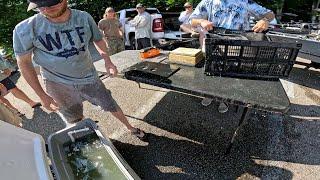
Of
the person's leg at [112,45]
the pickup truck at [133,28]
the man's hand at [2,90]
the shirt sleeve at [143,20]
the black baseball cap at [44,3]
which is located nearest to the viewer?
the black baseball cap at [44,3]

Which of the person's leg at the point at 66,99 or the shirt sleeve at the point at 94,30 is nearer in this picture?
the shirt sleeve at the point at 94,30

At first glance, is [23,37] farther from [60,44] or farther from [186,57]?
[186,57]

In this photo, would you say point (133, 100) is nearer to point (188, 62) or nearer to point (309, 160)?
point (188, 62)

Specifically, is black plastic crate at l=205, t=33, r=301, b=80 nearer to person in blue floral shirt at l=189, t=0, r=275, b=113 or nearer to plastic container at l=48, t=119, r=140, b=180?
person in blue floral shirt at l=189, t=0, r=275, b=113

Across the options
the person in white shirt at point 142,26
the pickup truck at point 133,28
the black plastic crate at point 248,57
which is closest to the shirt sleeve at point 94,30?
the black plastic crate at point 248,57

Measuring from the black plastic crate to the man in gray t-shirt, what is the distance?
1.15m

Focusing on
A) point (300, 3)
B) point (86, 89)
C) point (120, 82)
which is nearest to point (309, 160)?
point (86, 89)

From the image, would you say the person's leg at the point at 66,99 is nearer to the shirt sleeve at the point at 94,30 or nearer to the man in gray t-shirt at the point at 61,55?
the man in gray t-shirt at the point at 61,55

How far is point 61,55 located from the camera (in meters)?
2.95

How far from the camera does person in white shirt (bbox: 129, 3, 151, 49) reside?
7.46 m

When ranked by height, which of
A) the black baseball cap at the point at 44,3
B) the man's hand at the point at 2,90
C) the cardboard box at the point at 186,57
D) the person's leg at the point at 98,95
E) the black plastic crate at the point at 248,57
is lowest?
the man's hand at the point at 2,90

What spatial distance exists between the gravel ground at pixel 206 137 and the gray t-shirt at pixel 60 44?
3.97 feet

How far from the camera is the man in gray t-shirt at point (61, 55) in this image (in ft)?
9.05

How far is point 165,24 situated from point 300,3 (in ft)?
16.7
